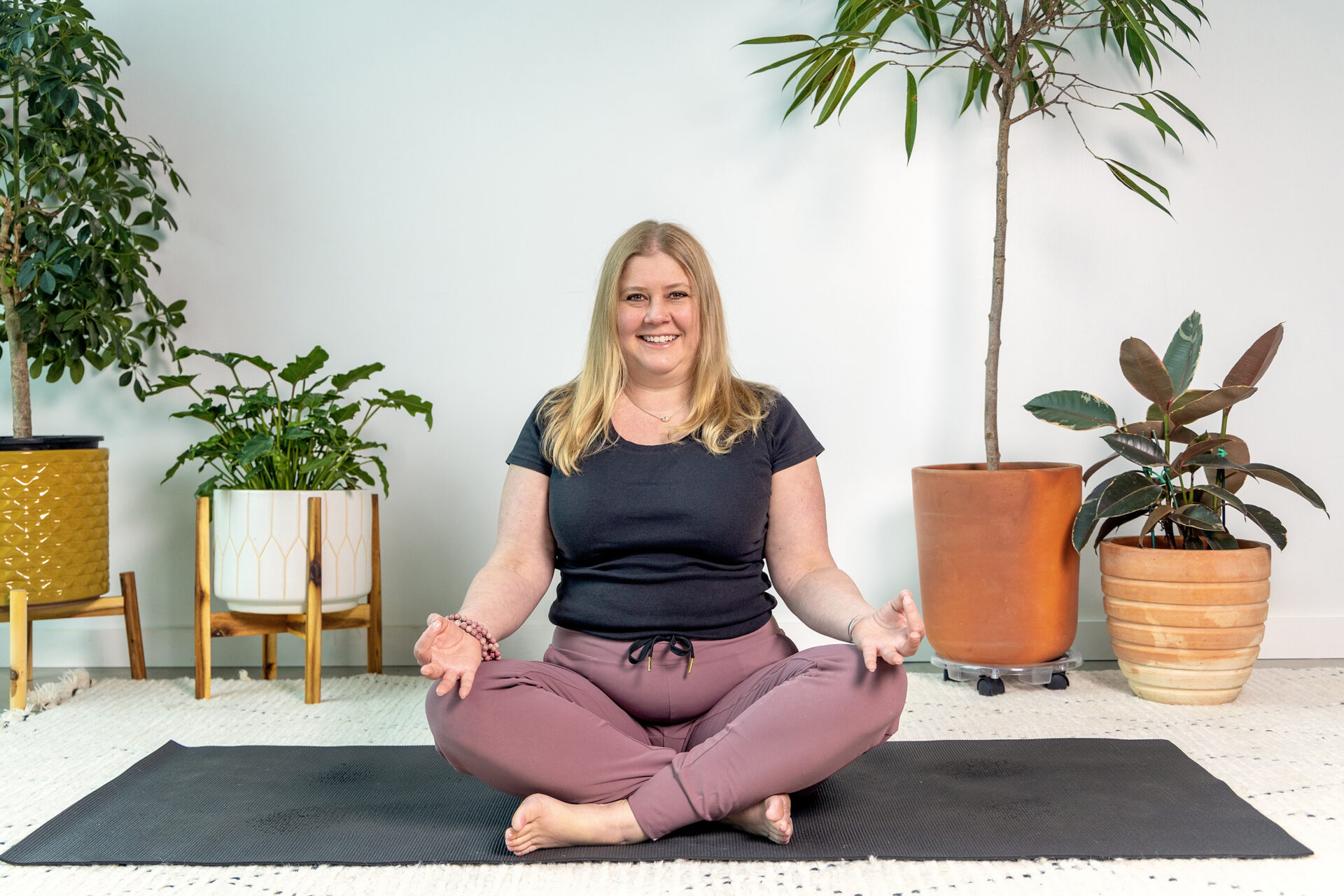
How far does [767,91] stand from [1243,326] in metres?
1.33

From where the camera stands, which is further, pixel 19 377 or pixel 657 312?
pixel 19 377

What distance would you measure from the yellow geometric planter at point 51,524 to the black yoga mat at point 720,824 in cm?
71

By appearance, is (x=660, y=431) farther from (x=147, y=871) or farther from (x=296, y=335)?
(x=296, y=335)

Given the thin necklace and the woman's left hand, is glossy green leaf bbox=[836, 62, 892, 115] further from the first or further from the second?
the woman's left hand

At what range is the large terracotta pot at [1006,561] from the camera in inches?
84.7

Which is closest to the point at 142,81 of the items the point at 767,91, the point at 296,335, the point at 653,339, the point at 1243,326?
the point at 296,335

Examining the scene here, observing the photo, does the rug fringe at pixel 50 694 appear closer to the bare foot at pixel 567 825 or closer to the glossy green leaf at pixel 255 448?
the glossy green leaf at pixel 255 448

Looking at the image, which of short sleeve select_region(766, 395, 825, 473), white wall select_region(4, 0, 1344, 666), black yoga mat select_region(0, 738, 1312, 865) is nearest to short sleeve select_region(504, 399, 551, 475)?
short sleeve select_region(766, 395, 825, 473)

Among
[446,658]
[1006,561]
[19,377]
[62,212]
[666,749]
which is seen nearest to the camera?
[446,658]

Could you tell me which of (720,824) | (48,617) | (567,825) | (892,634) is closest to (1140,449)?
(892,634)

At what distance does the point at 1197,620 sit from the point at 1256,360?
0.56 meters

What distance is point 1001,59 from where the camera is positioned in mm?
2406

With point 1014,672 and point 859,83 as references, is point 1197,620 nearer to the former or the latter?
point 1014,672

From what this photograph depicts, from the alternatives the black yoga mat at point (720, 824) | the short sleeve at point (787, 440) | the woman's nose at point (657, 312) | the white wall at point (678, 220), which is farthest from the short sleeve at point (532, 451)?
the white wall at point (678, 220)
